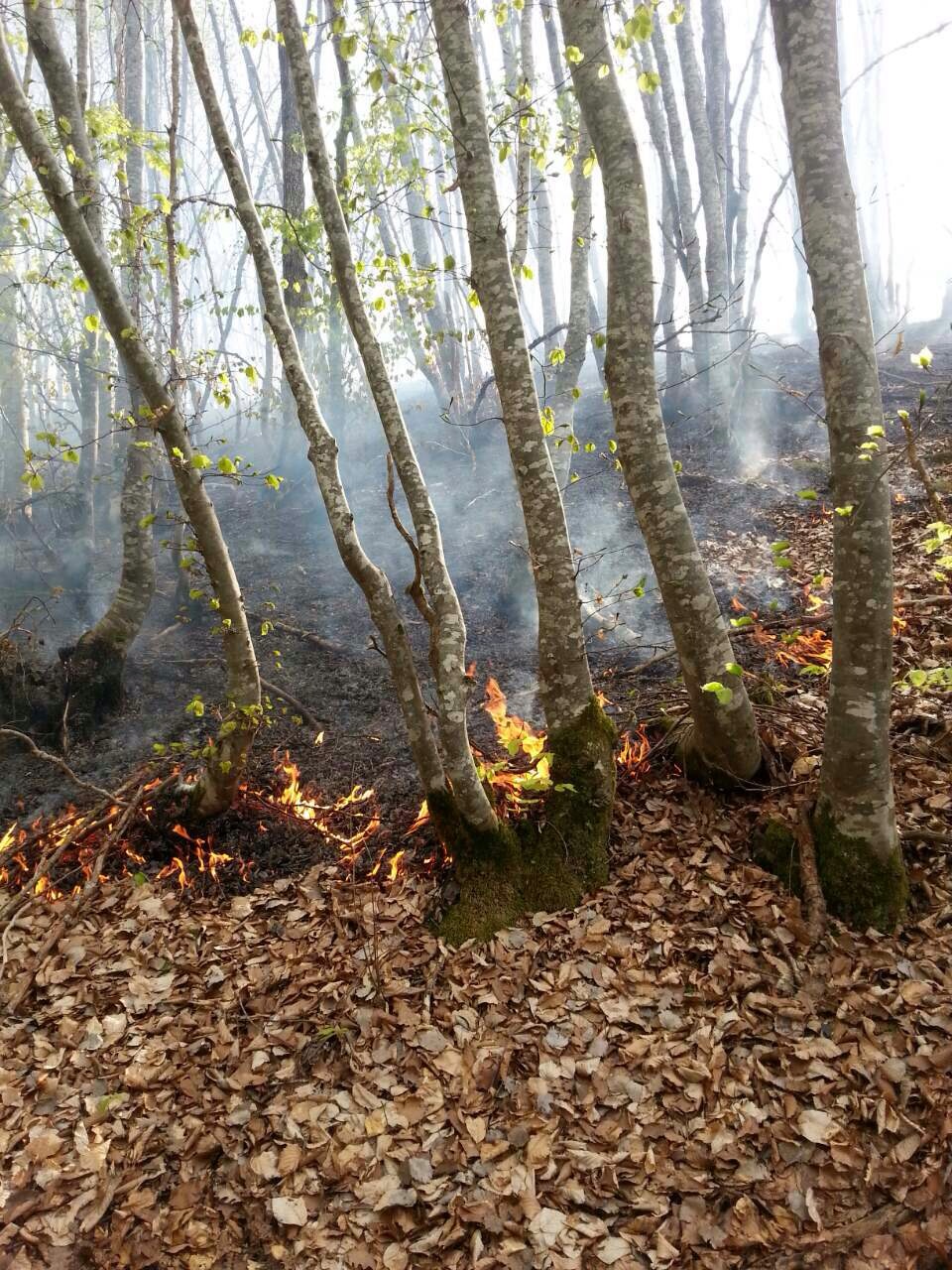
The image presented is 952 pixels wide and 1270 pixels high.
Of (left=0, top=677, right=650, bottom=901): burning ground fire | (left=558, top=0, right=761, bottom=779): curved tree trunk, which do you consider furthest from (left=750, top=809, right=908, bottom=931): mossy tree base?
(left=0, top=677, right=650, bottom=901): burning ground fire

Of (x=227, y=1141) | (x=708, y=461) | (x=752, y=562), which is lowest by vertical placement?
(x=227, y=1141)

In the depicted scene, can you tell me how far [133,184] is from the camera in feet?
32.1

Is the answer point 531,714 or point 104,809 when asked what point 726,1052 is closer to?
point 531,714

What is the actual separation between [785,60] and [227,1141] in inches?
247

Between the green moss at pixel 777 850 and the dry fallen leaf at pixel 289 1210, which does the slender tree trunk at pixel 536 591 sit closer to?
the green moss at pixel 777 850

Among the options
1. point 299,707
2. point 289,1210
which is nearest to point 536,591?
point 299,707

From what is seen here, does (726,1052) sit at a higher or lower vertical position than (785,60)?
lower

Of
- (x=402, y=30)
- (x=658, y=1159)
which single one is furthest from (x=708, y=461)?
(x=658, y=1159)

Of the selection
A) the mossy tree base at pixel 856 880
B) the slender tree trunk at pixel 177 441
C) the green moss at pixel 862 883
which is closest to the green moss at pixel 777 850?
the mossy tree base at pixel 856 880

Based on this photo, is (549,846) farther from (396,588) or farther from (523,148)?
(523,148)

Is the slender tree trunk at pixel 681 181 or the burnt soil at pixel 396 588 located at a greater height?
the slender tree trunk at pixel 681 181

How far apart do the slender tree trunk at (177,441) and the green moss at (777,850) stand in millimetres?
3699

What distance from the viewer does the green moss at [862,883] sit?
3967 millimetres

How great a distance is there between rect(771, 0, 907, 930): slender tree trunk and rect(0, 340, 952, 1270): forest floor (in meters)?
0.37
